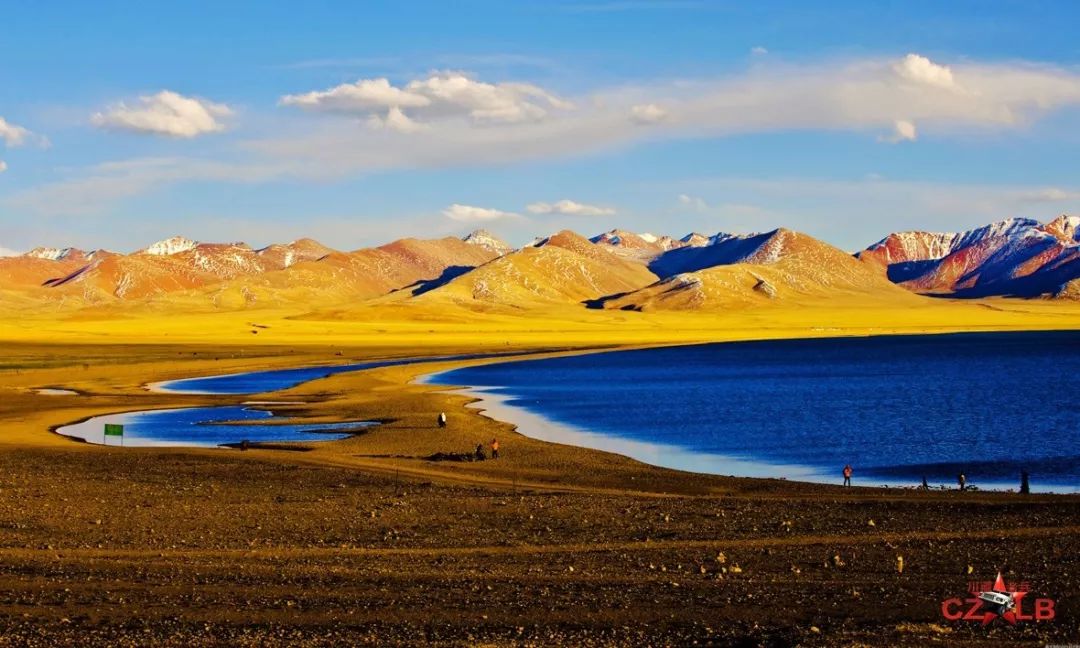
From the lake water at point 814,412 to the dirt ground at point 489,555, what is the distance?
9505 mm

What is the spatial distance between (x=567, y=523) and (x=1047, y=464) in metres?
27.1

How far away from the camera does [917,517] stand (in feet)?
102

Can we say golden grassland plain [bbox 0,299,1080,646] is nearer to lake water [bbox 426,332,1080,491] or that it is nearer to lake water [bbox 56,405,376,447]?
lake water [bbox 56,405,376,447]

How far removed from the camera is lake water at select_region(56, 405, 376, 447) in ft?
184

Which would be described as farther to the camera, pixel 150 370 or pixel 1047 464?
pixel 150 370

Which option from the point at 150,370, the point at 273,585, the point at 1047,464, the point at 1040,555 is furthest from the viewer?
→ the point at 150,370

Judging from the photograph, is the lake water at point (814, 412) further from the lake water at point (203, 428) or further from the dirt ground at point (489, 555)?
the lake water at point (203, 428)

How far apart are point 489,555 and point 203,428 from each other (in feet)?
129

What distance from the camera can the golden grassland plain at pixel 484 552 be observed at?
19297 mm

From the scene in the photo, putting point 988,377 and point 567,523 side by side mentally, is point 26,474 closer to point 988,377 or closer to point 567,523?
point 567,523

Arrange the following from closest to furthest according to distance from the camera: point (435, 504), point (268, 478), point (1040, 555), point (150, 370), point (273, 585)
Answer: point (273, 585)
point (1040, 555)
point (435, 504)
point (268, 478)
point (150, 370)

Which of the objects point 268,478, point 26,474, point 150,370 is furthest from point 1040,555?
point 150,370

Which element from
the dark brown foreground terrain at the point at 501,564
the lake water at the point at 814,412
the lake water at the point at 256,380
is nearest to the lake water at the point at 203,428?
the lake water at the point at 814,412

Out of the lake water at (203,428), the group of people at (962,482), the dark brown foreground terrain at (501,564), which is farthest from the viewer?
the lake water at (203,428)
